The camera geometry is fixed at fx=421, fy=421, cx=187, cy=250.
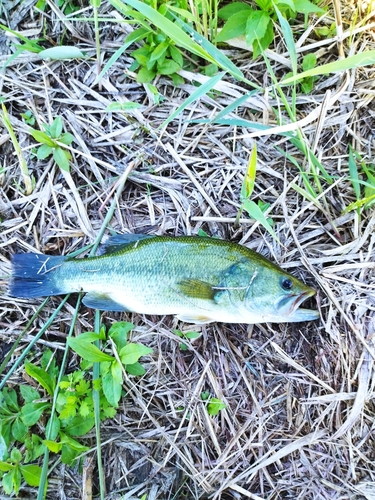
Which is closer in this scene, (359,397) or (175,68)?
(359,397)

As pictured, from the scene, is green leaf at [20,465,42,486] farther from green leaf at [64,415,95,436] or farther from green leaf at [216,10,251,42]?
green leaf at [216,10,251,42]

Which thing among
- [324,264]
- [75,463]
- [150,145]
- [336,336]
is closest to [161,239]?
[150,145]

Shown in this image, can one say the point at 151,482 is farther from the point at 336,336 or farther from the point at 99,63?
the point at 99,63

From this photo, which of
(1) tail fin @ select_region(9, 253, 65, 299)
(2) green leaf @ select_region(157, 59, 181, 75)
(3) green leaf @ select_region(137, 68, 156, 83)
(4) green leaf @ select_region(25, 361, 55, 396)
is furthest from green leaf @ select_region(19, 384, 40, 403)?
(2) green leaf @ select_region(157, 59, 181, 75)

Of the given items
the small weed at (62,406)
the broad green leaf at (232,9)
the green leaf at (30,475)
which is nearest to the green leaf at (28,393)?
the small weed at (62,406)

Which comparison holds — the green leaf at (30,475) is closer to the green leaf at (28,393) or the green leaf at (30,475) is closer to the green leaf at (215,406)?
the green leaf at (28,393)

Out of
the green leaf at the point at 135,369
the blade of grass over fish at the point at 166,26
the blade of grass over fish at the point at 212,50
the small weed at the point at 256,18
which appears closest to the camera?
the blade of grass over fish at the point at 166,26
